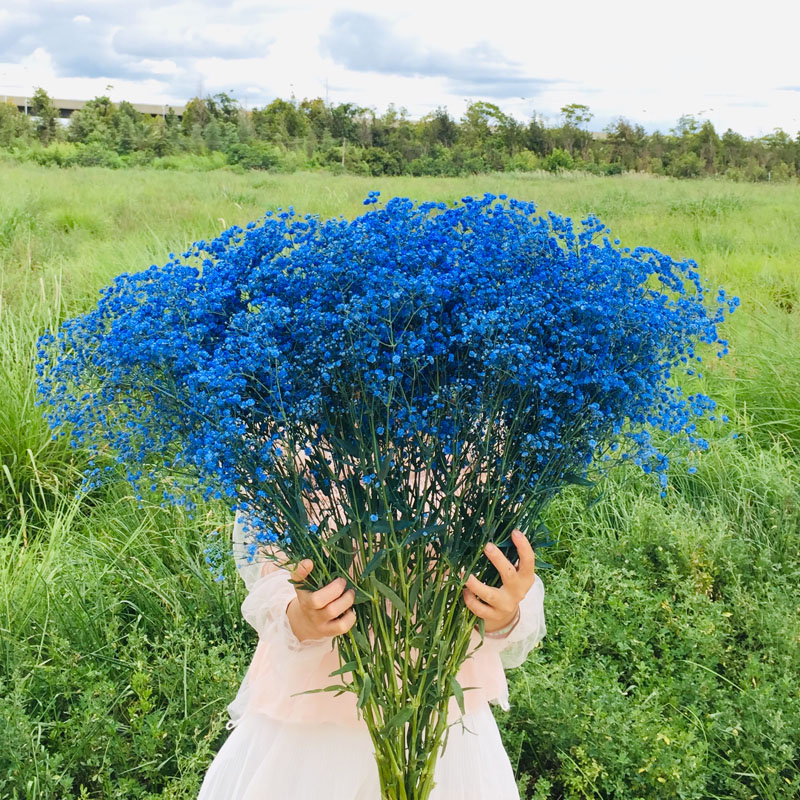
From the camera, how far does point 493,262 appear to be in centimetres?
125

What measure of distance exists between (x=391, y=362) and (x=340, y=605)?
0.42 m

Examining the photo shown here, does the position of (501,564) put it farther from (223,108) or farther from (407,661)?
(223,108)

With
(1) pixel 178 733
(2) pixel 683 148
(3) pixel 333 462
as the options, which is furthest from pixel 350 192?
(2) pixel 683 148

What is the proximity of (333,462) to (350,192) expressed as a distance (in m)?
12.4

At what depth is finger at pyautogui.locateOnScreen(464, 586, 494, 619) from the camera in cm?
136

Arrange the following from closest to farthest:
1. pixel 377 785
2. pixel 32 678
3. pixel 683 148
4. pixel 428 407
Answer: pixel 428 407, pixel 377 785, pixel 32 678, pixel 683 148

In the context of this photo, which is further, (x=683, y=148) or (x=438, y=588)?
(x=683, y=148)

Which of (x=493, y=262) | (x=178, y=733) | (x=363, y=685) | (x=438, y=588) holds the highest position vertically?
(x=493, y=262)

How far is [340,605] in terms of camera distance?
133cm

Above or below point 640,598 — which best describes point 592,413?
above

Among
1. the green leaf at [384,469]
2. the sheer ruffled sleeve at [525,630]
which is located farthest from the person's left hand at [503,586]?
the sheer ruffled sleeve at [525,630]

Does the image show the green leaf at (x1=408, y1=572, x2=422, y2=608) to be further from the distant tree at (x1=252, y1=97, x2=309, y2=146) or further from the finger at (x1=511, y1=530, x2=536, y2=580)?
the distant tree at (x1=252, y1=97, x2=309, y2=146)

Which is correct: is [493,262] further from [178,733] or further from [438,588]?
[178,733]

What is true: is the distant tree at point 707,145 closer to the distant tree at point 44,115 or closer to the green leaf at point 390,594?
the distant tree at point 44,115
